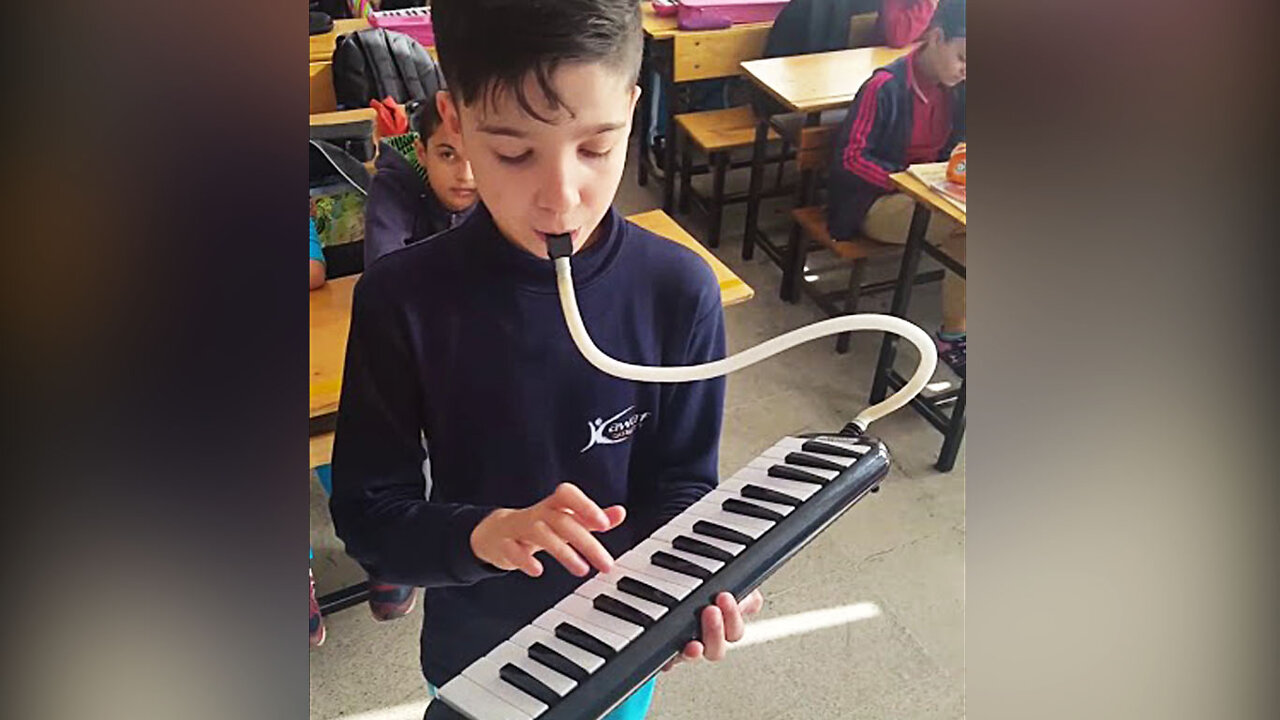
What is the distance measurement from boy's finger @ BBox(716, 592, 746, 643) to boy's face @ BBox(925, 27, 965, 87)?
0.23 m

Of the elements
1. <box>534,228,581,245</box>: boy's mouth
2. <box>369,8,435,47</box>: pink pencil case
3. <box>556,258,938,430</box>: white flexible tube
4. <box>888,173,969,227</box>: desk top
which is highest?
<box>369,8,435,47</box>: pink pencil case

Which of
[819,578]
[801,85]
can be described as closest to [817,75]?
[801,85]

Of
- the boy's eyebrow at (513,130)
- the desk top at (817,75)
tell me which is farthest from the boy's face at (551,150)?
the desk top at (817,75)

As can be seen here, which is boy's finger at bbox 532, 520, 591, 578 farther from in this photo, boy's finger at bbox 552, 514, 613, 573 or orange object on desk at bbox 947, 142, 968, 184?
orange object on desk at bbox 947, 142, 968, 184

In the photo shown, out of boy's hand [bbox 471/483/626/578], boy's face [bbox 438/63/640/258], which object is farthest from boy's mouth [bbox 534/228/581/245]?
boy's hand [bbox 471/483/626/578]

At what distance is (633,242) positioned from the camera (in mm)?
462

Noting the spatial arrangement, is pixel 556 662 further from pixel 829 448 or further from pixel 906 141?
pixel 906 141

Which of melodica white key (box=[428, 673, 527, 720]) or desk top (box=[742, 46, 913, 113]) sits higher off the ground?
desk top (box=[742, 46, 913, 113])

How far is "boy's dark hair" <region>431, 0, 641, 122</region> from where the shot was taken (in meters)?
0.38

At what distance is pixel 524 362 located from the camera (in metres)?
0.45

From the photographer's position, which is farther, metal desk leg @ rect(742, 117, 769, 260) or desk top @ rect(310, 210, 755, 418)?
metal desk leg @ rect(742, 117, 769, 260)

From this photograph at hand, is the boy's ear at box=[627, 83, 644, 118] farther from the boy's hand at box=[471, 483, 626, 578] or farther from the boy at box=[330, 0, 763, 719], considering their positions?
the boy's hand at box=[471, 483, 626, 578]

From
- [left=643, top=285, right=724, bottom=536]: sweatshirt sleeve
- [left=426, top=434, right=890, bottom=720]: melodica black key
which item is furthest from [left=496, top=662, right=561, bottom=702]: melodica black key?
[left=643, top=285, right=724, bottom=536]: sweatshirt sleeve
